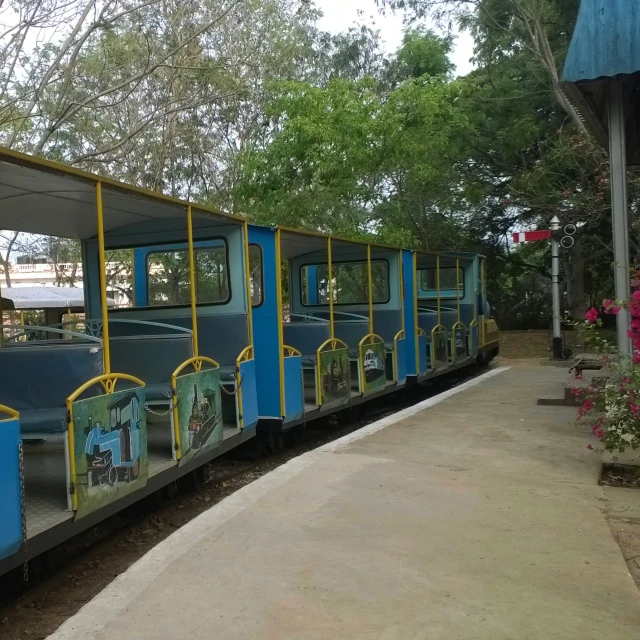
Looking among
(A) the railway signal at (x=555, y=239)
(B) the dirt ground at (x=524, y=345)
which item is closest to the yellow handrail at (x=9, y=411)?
(A) the railway signal at (x=555, y=239)

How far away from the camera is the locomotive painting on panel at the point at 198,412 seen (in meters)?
5.18

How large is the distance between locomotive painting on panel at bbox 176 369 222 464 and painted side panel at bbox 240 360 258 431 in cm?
51

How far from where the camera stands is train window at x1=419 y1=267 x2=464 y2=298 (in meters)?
13.8

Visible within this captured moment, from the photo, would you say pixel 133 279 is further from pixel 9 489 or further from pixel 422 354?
pixel 422 354

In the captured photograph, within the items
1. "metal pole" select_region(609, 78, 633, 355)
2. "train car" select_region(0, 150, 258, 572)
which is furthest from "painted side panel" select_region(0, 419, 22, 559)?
"metal pole" select_region(609, 78, 633, 355)

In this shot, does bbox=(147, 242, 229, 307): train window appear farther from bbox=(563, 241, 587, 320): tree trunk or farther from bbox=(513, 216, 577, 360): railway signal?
bbox=(563, 241, 587, 320): tree trunk

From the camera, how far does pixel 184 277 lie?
7000 millimetres

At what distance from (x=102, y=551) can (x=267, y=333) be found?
2.87 m

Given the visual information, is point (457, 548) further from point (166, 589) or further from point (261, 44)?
point (261, 44)

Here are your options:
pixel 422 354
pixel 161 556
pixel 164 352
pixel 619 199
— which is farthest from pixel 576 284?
pixel 161 556

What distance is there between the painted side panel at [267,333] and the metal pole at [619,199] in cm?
328

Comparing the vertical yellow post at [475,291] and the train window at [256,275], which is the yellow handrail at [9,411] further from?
the vertical yellow post at [475,291]

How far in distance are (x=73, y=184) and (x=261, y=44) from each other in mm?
14754

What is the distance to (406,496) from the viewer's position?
5.34 m
